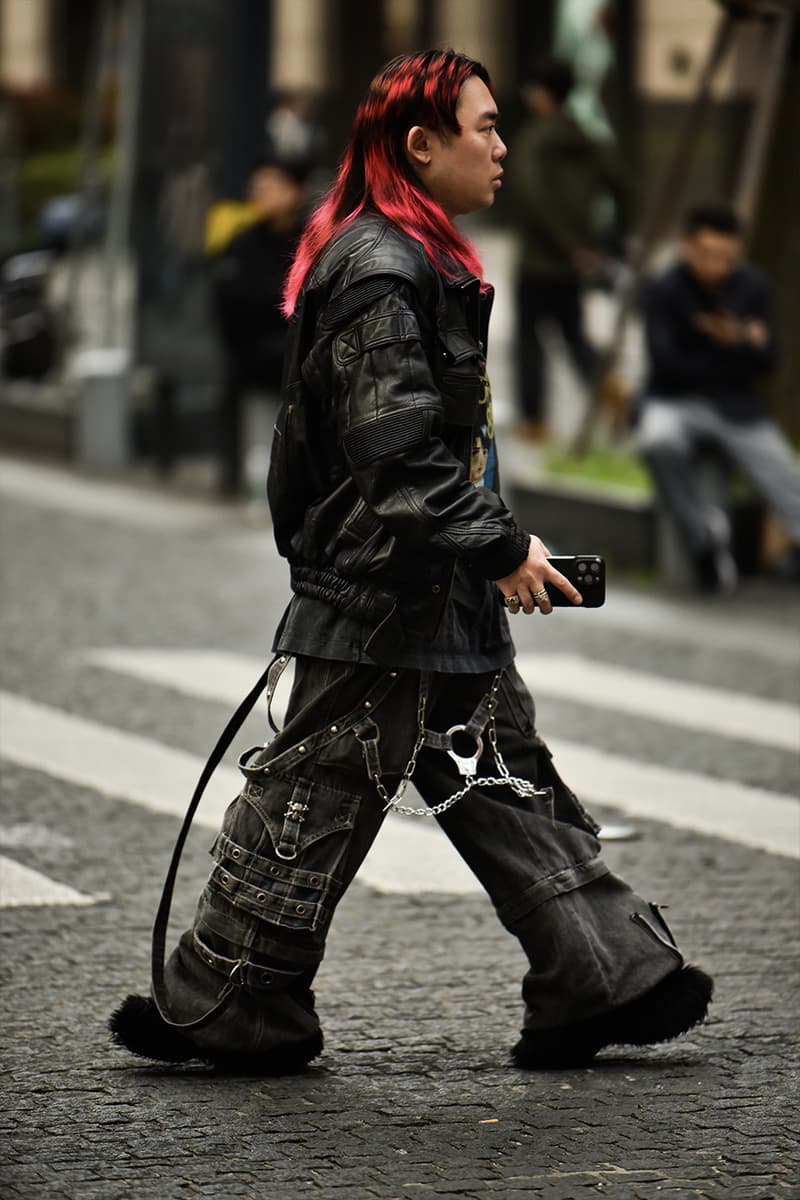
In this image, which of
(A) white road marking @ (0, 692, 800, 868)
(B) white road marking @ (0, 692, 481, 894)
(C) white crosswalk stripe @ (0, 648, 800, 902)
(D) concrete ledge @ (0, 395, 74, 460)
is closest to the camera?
(B) white road marking @ (0, 692, 481, 894)

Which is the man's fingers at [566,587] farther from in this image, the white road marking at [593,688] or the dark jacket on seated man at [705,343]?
the dark jacket on seated man at [705,343]

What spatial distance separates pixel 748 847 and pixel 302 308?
8.28 ft

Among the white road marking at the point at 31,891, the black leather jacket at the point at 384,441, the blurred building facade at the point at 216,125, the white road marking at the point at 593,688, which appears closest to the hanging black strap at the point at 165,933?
the black leather jacket at the point at 384,441

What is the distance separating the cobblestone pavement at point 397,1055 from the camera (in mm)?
3848

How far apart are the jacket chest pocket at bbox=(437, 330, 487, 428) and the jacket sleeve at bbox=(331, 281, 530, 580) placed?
0.10 meters

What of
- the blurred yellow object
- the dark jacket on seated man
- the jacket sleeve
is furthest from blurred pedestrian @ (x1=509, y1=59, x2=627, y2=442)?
the jacket sleeve

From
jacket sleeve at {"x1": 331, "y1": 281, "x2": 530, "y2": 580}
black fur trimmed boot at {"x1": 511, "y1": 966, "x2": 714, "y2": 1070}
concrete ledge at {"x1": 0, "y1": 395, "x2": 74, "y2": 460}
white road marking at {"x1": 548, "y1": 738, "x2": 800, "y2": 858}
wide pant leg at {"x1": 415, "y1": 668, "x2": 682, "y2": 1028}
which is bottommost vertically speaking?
concrete ledge at {"x1": 0, "y1": 395, "x2": 74, "y2": 460}

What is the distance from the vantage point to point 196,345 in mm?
14141

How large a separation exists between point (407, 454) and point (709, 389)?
692 cm

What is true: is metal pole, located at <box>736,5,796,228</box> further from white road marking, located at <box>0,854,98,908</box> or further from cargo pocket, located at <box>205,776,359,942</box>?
cargo pocket, located at <box>205,776,359,942</box>

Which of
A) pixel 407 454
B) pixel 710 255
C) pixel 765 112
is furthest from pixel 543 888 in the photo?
pixel 765 112

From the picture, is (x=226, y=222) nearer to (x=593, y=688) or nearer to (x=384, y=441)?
(x=593, y=688)

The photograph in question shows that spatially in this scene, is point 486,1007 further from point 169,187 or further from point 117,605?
point 169,187

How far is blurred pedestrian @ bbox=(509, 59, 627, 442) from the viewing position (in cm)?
1379
